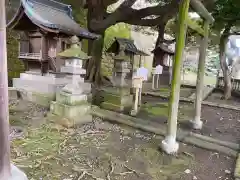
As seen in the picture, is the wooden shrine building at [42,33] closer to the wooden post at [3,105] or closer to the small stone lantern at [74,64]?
the small stone lantern at [74,64]

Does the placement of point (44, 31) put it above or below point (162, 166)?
above

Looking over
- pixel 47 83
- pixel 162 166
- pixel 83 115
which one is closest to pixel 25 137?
pixel 83 115

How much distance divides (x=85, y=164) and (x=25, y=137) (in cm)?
182

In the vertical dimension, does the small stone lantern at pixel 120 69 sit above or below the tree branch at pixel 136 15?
below

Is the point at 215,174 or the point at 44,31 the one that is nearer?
the point at 215,174

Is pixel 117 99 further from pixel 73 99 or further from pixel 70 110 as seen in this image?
pixel 70 110

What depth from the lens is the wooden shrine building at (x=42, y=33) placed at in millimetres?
7982

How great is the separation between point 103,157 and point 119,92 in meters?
4.04

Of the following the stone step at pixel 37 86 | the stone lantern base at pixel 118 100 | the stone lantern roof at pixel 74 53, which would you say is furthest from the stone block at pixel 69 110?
the stone lantern base at pixel 118 100

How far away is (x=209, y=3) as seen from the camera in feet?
27.3

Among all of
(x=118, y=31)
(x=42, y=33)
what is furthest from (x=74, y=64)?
(x=118, y=31)

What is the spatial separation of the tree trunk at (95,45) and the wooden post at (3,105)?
8862 mm

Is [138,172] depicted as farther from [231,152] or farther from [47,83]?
[47,83]

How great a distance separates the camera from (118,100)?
8148 mm
